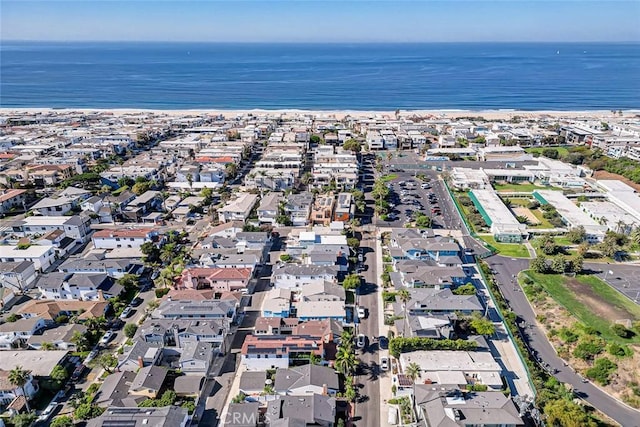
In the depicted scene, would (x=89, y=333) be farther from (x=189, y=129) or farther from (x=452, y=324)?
(x=189, y=129)

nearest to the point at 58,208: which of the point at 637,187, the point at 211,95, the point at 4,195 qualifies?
the point at 4,195

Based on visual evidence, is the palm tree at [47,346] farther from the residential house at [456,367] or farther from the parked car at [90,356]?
the residential house at [456,367]

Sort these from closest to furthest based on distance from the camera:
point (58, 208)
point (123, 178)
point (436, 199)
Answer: point (58, 208) < point (436, 199) < point (123, 178)

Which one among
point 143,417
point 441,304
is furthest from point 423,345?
point 143,417

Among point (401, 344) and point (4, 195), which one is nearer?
point (401, 344)

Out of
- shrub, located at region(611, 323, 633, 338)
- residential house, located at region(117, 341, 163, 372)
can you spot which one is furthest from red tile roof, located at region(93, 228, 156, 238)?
shrub, located at region(611, 323, 633, 338)

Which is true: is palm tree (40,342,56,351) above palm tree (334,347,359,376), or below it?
below

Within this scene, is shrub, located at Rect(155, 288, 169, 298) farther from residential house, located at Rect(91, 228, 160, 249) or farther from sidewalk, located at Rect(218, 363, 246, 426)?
sidewalk, located at Rect(218, 363, 246, 426)
